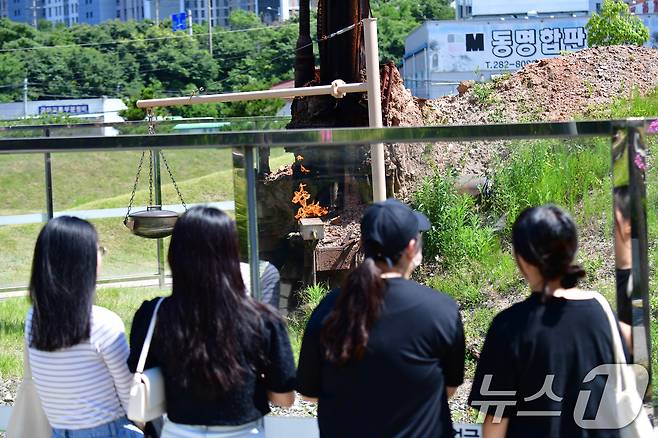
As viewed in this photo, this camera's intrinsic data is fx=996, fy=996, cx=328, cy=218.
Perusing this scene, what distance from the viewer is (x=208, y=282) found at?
10.7ft

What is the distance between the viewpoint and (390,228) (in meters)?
3.20

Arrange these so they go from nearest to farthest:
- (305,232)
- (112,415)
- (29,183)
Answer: (112,415) < (305,232) < (29,183)

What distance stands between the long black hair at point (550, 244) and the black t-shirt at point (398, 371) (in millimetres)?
313

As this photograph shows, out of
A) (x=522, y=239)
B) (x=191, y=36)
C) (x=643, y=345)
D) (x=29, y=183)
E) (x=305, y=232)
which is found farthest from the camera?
(x=191, y=36)

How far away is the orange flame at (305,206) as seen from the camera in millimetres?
5078

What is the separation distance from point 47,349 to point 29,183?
373 cm

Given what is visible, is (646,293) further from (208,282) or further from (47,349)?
(47,349)

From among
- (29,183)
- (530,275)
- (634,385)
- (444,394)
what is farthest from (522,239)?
(29,183)

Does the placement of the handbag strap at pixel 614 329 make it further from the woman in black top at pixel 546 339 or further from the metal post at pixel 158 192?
the metal post at pixel 158 192

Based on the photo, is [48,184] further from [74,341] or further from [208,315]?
[208,315]

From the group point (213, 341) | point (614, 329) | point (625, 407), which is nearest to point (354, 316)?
point (213, 341)

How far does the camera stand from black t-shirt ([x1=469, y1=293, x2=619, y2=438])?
317 centimetres

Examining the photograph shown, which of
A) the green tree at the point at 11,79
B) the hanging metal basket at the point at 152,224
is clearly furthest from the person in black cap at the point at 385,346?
the green tree at the point at 11,79

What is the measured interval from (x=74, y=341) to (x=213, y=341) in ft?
1.73
